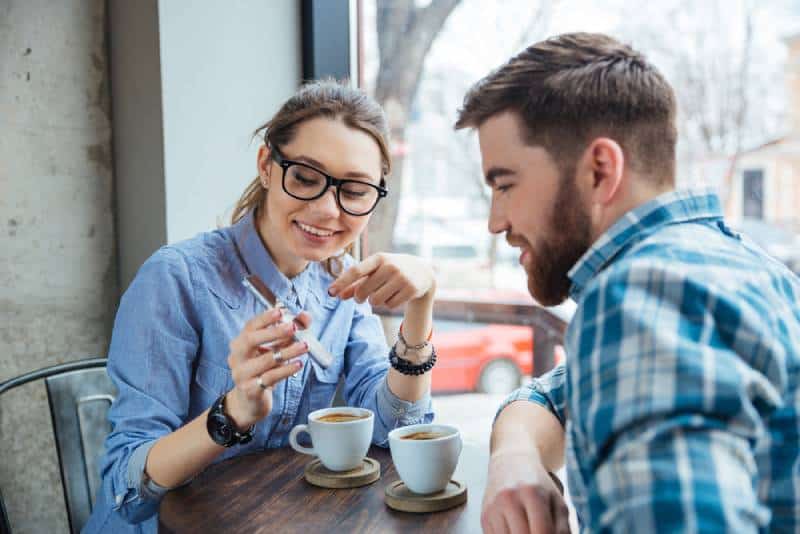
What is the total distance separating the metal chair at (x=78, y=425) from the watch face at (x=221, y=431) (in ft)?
2.14

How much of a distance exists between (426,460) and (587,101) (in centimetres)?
59

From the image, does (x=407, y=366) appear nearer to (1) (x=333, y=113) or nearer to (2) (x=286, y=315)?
(2) (x=286, y=315)

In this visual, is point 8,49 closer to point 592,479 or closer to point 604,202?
point 604,202

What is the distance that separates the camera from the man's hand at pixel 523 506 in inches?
35.4

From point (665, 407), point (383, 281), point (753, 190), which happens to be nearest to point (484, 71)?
point (753, 190)

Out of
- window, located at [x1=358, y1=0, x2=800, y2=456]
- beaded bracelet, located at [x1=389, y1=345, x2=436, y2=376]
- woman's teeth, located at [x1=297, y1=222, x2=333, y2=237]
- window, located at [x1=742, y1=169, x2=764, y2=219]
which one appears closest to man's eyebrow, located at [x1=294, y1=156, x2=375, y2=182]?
woman's teeth, located at [x1=297, y1=222, x2=333, y2=237]

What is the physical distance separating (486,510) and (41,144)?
1.63 m

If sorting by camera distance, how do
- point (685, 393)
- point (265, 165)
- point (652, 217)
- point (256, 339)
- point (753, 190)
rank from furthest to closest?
point (753, 190) < point (265, 165) < point (256, 339) < point (652, 217) < point (685, 393)

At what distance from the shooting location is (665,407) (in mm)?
588

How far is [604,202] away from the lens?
855mm

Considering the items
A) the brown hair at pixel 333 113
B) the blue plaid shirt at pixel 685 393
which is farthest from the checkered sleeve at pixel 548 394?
the brown hair at pixel 333 113

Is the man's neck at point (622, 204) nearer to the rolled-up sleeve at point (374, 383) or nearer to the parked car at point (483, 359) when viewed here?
the rolled-up sleeve at point (374, 383)

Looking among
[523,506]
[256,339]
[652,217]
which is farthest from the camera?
[256,339]

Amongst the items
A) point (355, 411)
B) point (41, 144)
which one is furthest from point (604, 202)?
point (41, 144)
